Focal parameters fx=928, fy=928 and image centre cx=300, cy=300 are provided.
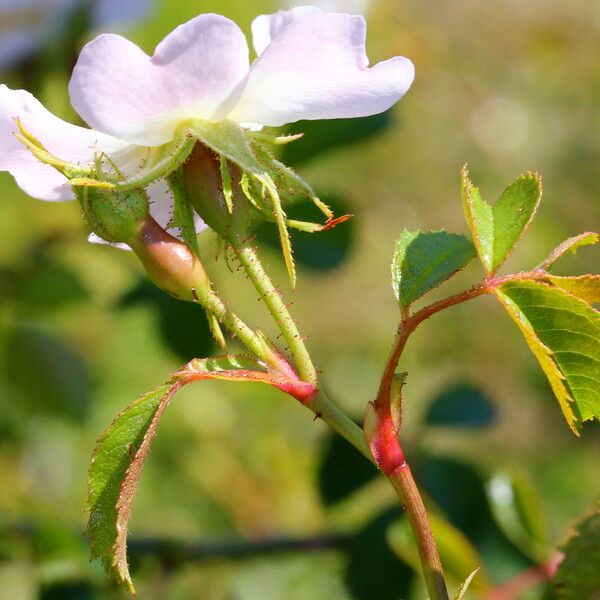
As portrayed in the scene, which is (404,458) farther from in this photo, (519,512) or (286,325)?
(519,512)

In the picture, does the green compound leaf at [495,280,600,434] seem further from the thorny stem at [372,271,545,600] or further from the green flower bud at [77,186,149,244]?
the green flower bud at [77,186,149,244]

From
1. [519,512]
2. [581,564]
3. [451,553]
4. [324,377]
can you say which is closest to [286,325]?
[581,564]

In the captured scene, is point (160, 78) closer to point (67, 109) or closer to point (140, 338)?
point (67, 109)

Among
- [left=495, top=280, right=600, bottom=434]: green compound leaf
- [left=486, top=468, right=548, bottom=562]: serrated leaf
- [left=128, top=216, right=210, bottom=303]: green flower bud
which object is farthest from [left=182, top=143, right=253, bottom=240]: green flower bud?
[left=486, top=468, right=548, bottom=562]: serrated leaf

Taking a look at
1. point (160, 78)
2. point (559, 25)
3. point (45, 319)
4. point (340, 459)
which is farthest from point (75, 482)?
point (559, 25)

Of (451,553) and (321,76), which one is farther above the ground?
(321,76)

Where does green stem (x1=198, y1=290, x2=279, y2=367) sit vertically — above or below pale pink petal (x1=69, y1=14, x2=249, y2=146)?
below

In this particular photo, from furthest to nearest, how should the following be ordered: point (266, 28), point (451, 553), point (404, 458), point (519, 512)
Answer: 1. point (519, 512)
2. point (451, 553)
3. point (266, 28)
4. point (404, 458)
